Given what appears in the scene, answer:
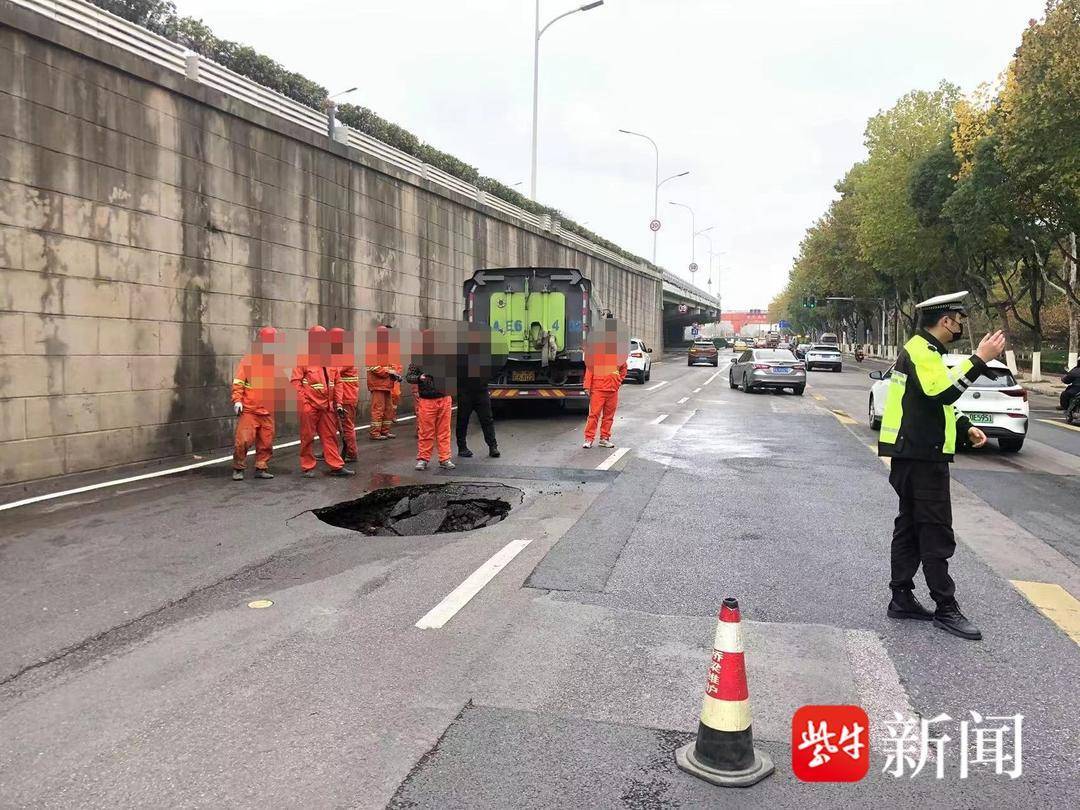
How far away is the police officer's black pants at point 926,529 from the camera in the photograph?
4523 millimetres

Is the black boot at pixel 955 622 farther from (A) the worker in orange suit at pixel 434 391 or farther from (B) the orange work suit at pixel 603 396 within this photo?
(B) the orange work suit at pixel 603 396

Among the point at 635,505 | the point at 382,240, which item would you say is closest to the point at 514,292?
the point at 382,240

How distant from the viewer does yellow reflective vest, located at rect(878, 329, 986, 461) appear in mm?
4484

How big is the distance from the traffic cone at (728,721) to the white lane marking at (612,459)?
680cm

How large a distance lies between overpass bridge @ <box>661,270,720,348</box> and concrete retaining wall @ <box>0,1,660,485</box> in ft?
162

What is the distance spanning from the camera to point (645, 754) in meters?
3.06

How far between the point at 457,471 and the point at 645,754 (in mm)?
6550

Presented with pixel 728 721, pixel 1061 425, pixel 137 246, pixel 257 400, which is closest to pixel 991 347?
pixel 728 721

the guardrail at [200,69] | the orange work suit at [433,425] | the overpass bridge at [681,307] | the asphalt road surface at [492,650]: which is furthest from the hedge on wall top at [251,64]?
the overpass bridge at [681,307]

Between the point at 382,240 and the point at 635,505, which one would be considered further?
the point at 382,240

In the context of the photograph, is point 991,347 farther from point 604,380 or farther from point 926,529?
point 604,380

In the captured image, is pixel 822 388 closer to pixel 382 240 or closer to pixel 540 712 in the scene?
pixel 382 240

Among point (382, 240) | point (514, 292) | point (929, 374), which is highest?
point (382, 240)

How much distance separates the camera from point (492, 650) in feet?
13.3
